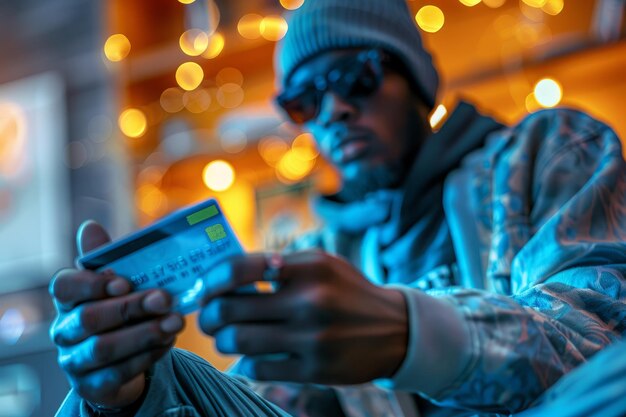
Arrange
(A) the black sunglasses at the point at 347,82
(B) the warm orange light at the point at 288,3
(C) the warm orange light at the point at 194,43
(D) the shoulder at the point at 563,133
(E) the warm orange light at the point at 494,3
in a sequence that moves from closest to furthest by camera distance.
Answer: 1. (D) the shoulder at the point at 563,133
2. (A) the black sunglasses at the point at 347,82
3. (E) the warm orange light at the point at 494,3
4. (B) the warm orange light at the point at 288,3
5. (C) the warm orange light at the point at 194,43

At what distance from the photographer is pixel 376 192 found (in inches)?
47.0

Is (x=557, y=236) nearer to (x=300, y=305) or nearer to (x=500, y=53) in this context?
(x=300, y=305)

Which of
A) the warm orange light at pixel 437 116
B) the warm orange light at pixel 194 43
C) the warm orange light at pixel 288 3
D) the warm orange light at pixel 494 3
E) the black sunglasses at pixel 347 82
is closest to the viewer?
the black sunglasses at pixel 347 82

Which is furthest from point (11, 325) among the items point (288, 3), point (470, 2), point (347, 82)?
point (470, 2)

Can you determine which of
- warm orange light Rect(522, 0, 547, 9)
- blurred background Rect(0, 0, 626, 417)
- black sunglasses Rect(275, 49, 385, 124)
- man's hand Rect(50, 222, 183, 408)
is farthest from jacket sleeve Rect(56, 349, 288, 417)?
warm orange light Rect(522, 0, 547, 9)

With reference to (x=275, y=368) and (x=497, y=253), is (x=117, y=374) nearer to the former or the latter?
Answer: (x=275, y=368)

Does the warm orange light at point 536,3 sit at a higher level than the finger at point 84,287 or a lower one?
higher

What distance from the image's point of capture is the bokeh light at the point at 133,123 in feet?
8.05

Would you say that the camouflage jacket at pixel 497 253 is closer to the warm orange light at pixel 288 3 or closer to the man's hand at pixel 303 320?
the man's hand at pixel 303 320

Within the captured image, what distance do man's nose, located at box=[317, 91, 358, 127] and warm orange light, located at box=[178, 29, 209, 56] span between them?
1351mm

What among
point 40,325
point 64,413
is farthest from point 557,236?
point 40,325

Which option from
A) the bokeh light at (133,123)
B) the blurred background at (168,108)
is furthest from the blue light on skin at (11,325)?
the bokeh light at (133,123)

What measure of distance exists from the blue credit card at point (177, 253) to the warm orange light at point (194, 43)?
195cm

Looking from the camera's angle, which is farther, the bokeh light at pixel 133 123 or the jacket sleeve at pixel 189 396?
the bokeh light at pixel 133 123
